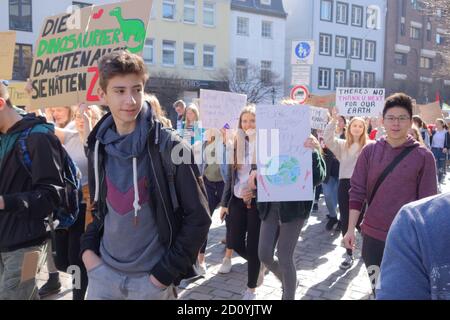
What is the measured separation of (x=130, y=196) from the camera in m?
2.46

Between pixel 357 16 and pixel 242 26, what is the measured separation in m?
14.6

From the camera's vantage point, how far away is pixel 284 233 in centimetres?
399

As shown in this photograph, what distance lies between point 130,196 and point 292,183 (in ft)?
6.32

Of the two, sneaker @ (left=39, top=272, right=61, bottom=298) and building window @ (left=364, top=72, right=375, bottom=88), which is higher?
building window @ (left=364, top=72, right=375, bottom=88)

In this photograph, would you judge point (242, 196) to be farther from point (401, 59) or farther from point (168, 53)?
point (401, 59)

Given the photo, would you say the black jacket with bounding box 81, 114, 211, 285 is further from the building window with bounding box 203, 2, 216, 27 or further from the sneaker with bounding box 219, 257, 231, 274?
the building window with bounding box 203, 2, 216, 27

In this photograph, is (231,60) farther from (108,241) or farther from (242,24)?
(108,241)

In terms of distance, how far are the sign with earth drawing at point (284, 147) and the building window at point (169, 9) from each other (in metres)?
28.8

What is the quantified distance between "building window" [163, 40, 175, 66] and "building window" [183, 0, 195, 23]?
6.91 feet

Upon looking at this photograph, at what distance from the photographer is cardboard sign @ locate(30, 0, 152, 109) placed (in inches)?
175

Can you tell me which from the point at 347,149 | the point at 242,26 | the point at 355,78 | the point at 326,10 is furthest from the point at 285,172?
the point at 355,78

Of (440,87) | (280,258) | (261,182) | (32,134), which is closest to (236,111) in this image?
(261,182)

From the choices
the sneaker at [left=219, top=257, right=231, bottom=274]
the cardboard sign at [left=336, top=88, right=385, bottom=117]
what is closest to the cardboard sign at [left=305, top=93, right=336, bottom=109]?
the cardboard sign at [left=336, top=88, right=385, bottom=117]

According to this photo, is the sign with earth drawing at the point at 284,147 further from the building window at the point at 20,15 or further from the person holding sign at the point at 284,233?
the building window at the point at 20,15
